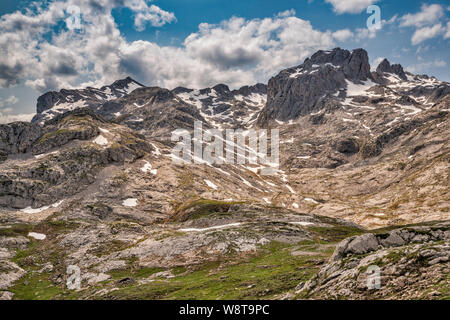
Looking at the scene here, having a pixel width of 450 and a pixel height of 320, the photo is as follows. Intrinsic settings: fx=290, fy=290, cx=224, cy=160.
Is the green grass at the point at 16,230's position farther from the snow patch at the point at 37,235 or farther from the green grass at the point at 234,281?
the green grass at the point at 234,281

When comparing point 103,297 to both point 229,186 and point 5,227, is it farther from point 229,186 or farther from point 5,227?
point 229,186

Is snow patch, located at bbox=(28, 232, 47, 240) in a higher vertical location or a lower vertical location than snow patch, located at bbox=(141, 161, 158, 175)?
lower

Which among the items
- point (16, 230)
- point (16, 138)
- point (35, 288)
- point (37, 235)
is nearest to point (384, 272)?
point (35, 288)

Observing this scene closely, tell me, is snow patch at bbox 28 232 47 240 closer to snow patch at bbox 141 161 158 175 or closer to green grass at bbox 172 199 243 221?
green grass at bbox 172 199 243 221

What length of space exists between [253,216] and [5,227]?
7841 cm

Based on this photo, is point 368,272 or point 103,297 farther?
point 103,297

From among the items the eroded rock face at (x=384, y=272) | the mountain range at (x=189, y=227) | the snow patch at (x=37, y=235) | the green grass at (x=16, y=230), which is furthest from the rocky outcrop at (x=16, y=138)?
the eroded rock face at (x=384, y=272)

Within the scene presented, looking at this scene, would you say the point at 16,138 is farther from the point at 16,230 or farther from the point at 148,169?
the point at 16,230

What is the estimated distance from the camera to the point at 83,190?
444ft

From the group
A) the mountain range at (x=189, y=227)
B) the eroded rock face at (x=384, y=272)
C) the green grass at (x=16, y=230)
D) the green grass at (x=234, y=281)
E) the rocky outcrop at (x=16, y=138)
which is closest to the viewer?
the eroded rock face at (x=384, y=272)

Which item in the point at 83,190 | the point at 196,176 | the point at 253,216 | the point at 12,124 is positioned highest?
the point at 12,124

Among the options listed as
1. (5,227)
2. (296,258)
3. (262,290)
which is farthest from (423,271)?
(5,227)

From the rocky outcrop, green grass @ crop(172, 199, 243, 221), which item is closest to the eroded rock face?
green grass @ crop(172, 199, 243, 221)

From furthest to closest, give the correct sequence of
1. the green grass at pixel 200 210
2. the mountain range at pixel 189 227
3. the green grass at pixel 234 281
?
the green grass at pixel 200 210 → the green grass at pixel 234 281 → the mountain range at pixel 189 227
